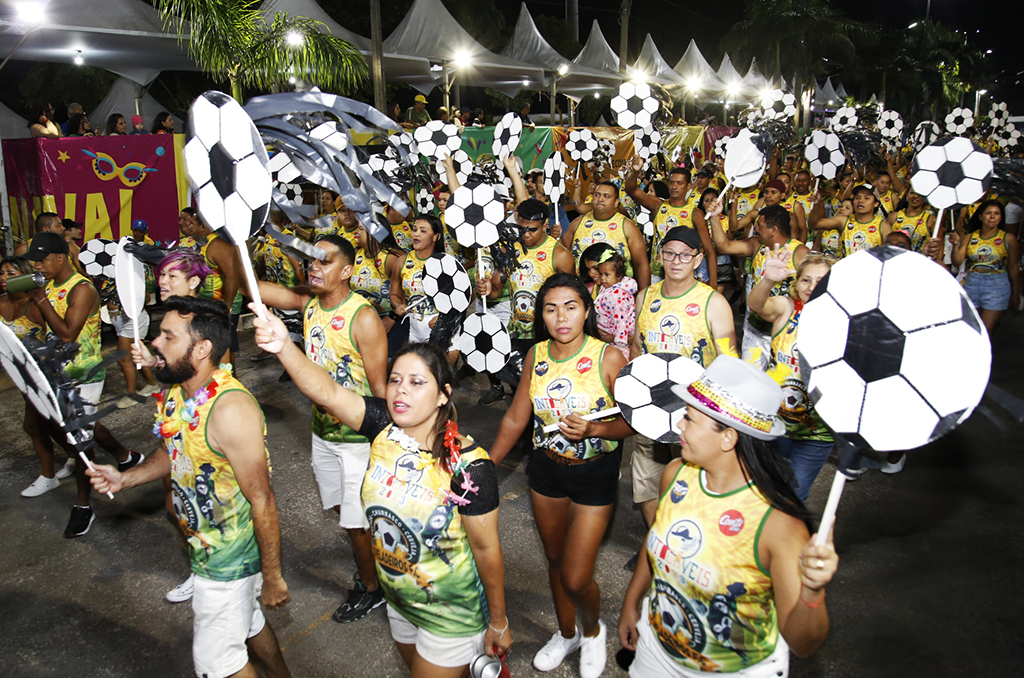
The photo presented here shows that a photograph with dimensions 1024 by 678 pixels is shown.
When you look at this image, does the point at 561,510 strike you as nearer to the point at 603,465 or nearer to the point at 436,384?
the point at 603,465

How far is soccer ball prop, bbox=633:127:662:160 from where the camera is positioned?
375 inches

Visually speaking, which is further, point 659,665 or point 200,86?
point 200,86

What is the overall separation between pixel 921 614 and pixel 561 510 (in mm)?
2138

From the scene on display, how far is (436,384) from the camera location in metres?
2.48

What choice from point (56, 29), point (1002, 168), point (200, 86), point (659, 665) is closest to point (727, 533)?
point (659, 665)

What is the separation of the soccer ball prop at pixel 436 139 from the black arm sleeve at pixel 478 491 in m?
6.25

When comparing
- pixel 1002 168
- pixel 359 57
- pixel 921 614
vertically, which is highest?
pixel 359 57

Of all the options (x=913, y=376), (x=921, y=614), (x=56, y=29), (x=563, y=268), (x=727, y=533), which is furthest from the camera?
(x=56, y=29)

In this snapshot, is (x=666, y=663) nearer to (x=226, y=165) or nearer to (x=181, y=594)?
(x=226, y=165)

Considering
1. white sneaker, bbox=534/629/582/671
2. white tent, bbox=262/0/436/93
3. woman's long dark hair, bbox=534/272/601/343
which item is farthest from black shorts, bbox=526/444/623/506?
white tent, bbox=262/0/436/93

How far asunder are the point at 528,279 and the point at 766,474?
387 cm

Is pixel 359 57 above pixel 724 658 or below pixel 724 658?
above

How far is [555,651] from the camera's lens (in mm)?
3385

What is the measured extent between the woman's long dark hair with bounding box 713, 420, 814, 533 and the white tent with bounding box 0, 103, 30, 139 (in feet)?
48.8
